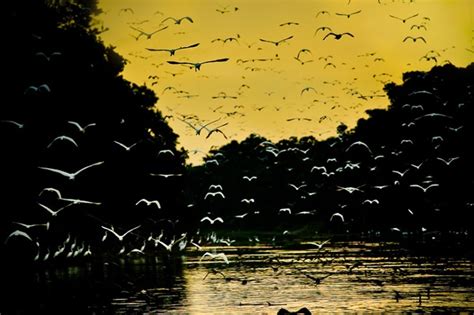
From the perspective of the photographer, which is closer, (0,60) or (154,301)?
(154,301)

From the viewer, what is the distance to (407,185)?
295 ft

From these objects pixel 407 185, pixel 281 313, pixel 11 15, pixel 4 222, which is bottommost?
pixel 281 313

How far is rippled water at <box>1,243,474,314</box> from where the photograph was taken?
36938mm

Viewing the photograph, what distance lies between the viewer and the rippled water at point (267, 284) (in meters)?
36.9

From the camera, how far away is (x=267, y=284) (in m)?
45.5

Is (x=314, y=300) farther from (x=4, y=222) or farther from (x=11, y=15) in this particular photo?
(x=11, y=15)

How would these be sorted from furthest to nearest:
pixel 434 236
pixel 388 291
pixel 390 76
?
1. pixel 434 236
2. pixel 390 76
3. pixel 388 291

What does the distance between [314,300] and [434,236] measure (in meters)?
48.5

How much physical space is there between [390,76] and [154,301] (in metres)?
25.2

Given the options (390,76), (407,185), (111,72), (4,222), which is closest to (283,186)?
(407,185)

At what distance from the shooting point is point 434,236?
85.0 m

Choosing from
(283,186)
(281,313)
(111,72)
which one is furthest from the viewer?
(283,186)

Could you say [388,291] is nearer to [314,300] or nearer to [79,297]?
[314,300]

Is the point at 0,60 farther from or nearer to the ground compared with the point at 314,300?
farther from the ground
